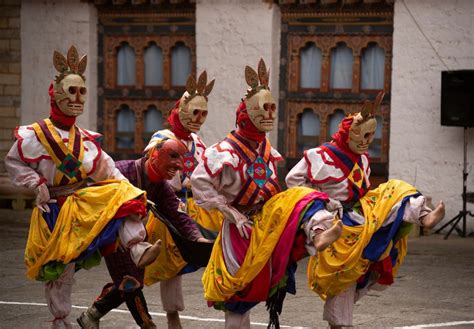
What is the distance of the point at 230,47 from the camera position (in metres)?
15.7

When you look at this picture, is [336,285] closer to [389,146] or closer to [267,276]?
[267,276]

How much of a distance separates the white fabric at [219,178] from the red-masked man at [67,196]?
1.36 feet

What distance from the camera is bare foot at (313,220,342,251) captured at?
6820 millimetres

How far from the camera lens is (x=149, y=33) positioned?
1636 centimetres

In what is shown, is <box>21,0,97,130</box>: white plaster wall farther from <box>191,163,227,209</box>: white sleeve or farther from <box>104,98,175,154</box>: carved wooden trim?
<box>191,163,227,209</box>: white sleeve

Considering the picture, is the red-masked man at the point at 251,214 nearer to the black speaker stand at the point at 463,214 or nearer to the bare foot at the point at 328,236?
the bare foot at the point at 328,236

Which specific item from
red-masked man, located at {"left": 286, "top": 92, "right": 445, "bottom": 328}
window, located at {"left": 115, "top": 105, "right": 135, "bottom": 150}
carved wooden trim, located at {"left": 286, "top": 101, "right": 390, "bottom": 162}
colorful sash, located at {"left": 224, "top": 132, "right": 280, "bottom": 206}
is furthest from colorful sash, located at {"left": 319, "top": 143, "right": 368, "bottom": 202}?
window, located at {"left": 115, "top": 105, "right": 135, "bottom": 150}

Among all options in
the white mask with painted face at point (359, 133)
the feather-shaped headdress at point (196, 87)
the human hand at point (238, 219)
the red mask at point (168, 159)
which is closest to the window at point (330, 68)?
the feather-shaped headdress at point (196, 87)

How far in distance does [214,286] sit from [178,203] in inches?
46.1

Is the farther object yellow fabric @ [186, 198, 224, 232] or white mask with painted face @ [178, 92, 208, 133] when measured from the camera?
white mask with painted face @ [178, 92, 208, 133]

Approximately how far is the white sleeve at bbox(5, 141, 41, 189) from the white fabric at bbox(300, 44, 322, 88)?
8109 millimetres

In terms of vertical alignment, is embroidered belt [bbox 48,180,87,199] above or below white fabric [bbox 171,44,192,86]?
below

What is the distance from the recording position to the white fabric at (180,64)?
1628cm

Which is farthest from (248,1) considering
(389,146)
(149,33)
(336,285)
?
(336,285)
